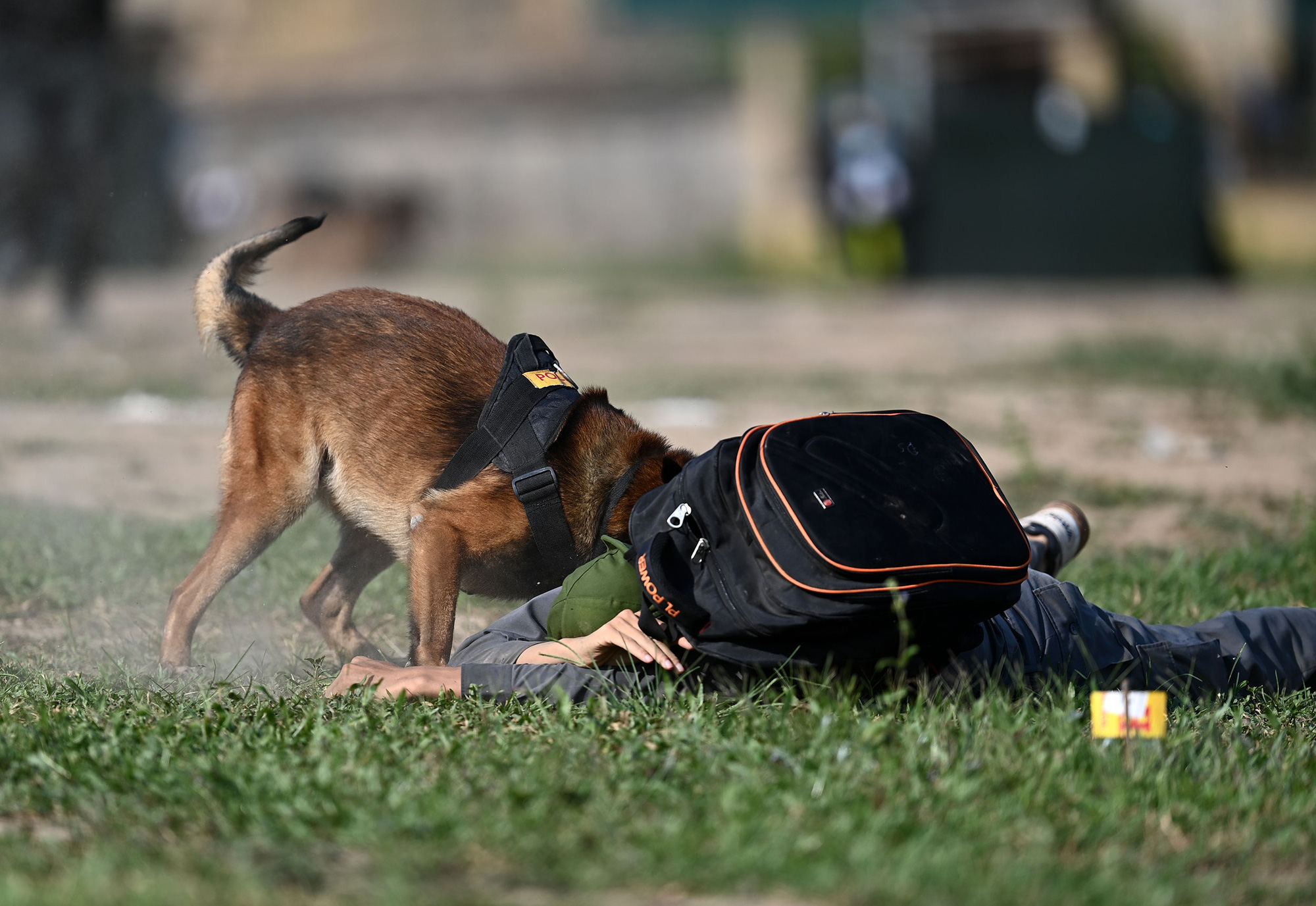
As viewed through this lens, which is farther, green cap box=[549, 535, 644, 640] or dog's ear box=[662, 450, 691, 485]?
dog's ear box=[662, 450, 691, 485]

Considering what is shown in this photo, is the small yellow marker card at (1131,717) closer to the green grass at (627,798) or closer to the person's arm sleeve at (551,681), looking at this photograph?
the green grass at (627,798)

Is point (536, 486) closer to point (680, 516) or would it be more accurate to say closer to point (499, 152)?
point (680, 516)

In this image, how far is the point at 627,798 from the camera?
7.76ft

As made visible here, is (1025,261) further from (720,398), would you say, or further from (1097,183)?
(720,398)

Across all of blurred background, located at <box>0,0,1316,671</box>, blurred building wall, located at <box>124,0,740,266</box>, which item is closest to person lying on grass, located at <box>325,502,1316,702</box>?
blurred background, located at <box>0,0,1316,671</box>

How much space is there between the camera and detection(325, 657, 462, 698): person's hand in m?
2.97

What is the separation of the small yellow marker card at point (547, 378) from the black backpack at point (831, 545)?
638 mm

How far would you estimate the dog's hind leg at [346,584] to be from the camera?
3.76 metres

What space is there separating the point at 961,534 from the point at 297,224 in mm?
2280

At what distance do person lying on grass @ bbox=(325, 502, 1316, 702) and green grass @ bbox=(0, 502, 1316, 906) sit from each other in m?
0.08

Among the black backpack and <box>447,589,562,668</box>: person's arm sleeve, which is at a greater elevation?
the black backpack

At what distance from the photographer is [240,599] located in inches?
158

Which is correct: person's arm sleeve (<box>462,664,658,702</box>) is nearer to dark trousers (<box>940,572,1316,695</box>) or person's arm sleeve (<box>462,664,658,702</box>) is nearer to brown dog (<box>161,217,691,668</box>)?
brown dog (<box>161,217,691,668</box>)

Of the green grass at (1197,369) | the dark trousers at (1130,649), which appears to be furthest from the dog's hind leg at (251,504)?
the green grass at (1197,369)
